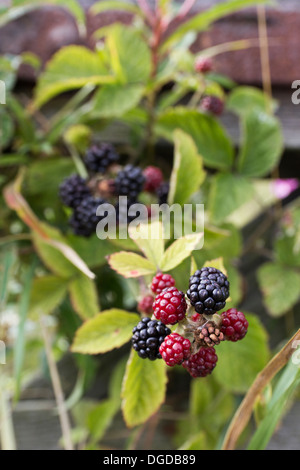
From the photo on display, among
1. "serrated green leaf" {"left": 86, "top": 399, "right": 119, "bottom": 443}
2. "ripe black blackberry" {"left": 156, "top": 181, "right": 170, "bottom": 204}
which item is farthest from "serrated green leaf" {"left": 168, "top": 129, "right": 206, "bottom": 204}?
"serrated green leaf" {"left": 86, "top": 399, "right": 119, "bottom": 443}

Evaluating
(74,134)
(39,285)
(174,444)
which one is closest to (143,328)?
(39,285)

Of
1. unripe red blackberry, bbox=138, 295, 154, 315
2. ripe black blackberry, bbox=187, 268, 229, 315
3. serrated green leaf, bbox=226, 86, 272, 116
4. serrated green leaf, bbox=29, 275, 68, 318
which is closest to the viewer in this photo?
ripe black blackberry, bbox=187, 268, 229, 315

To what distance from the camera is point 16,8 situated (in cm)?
74

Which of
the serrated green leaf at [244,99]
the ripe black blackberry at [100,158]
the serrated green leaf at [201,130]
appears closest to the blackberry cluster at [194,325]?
the ripe black blackberry at [100,158]

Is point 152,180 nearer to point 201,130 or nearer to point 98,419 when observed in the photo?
point 201,130

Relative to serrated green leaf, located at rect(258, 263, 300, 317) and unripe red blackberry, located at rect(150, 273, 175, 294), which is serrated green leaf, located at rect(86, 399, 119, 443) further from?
unripe red blackberry, located at rect(150, 273, 175, 294)

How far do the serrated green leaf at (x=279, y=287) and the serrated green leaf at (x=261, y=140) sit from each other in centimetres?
16

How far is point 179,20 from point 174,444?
28.9 inches

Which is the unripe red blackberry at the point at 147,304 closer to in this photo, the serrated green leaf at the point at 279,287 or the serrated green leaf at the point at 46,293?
the serrated green leaf at the point at 46,293

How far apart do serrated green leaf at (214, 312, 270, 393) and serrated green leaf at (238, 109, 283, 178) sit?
0.76 ft

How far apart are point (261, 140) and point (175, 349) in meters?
0.49

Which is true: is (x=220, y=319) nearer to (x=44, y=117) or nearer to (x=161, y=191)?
(x=161, y=191)

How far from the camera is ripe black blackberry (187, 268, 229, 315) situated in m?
0.34
